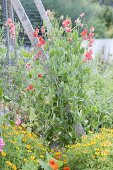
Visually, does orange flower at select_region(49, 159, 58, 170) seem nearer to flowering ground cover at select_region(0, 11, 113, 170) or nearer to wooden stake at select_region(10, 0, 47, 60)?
flowering ground cover at select_region(0, 11, 113, 170)

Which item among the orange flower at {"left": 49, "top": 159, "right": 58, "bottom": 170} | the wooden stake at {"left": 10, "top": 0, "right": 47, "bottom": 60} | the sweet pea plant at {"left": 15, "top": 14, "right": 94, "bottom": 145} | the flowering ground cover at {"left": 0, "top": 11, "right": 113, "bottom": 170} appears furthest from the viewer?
the wooden stake at {"left": 10, "top": 0, "right": 47, "bottom": 60}

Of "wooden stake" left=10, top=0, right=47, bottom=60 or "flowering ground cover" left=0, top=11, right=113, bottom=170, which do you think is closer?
"flowering ground cover" left=0, top=11, right=113, bottom=170

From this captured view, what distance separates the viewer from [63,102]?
12.1ft

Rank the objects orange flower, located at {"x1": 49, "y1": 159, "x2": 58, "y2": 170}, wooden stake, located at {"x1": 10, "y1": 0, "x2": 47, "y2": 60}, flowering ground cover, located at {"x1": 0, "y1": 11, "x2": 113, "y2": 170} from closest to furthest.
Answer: orange flower, located at {"x1": 49, "y1": 159, "x2": 58, "y2": 170} → flowering ground cover, located at {"x1": 0, "y1": 11, "x2": 113, "y2": 170} → wooden stake, located at {"x1": 10, "y1": 0, "x2": 47, "y2": 60}

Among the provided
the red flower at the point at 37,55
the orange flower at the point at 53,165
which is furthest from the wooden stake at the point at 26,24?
the orange flower at the point at 53,165

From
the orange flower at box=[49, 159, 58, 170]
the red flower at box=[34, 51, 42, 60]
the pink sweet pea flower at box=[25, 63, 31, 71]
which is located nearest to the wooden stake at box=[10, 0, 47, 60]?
the red flower at box=[34, 51, 42, 60]

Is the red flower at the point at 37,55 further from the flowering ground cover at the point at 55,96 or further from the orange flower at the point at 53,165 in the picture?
the orange flower at the point at 53,165

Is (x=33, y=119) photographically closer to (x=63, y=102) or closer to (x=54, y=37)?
(x=63, y=102)

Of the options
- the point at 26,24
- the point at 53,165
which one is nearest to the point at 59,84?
the point at 26,24

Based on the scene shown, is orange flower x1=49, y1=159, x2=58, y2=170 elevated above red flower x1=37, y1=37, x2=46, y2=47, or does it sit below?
below

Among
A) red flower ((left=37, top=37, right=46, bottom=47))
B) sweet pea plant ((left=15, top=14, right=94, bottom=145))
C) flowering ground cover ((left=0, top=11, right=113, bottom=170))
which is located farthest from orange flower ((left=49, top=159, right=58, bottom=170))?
red flower ((left=37, top=37, right=46, bottom=47))

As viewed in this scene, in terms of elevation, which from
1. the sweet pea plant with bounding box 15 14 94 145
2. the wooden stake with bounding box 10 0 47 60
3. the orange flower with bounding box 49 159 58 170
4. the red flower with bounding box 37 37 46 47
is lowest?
the orange flower with bounding box 49 159 58 170

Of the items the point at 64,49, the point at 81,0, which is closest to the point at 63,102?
the point at 64,49

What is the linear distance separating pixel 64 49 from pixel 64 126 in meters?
0.72
